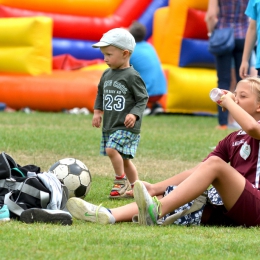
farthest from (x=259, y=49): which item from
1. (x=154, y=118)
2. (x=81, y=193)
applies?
(x=154, y=118)

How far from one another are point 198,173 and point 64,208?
0.89 meters

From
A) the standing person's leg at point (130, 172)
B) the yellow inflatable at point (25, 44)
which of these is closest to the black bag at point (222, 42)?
the yellow inflatable at point (25, 44)

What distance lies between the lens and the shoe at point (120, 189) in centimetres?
534

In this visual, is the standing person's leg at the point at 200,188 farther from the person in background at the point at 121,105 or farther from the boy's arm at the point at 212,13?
the boy's arm at the point at 212,13

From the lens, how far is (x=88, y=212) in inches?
160

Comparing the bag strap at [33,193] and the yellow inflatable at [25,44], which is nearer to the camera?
the bag strap at [33,193]

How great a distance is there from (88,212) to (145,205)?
13.7 inches

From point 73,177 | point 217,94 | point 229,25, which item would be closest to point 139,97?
point 73,177

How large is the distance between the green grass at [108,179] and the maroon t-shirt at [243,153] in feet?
1.14

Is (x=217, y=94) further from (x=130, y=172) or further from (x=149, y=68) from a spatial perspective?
(x=149, y=68)

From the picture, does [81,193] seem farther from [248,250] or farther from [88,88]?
[88,88]

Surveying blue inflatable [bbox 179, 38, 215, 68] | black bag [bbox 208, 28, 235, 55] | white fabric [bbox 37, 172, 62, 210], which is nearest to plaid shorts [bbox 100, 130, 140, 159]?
white fabric [bbox 37, 172, 62, 210]

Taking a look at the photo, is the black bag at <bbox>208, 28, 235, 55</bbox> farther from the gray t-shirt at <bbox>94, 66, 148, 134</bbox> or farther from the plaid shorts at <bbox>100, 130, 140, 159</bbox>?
the plaid shorts at <bbox>100, 130, 140, 159</bbox>

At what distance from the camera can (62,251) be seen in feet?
10.6
